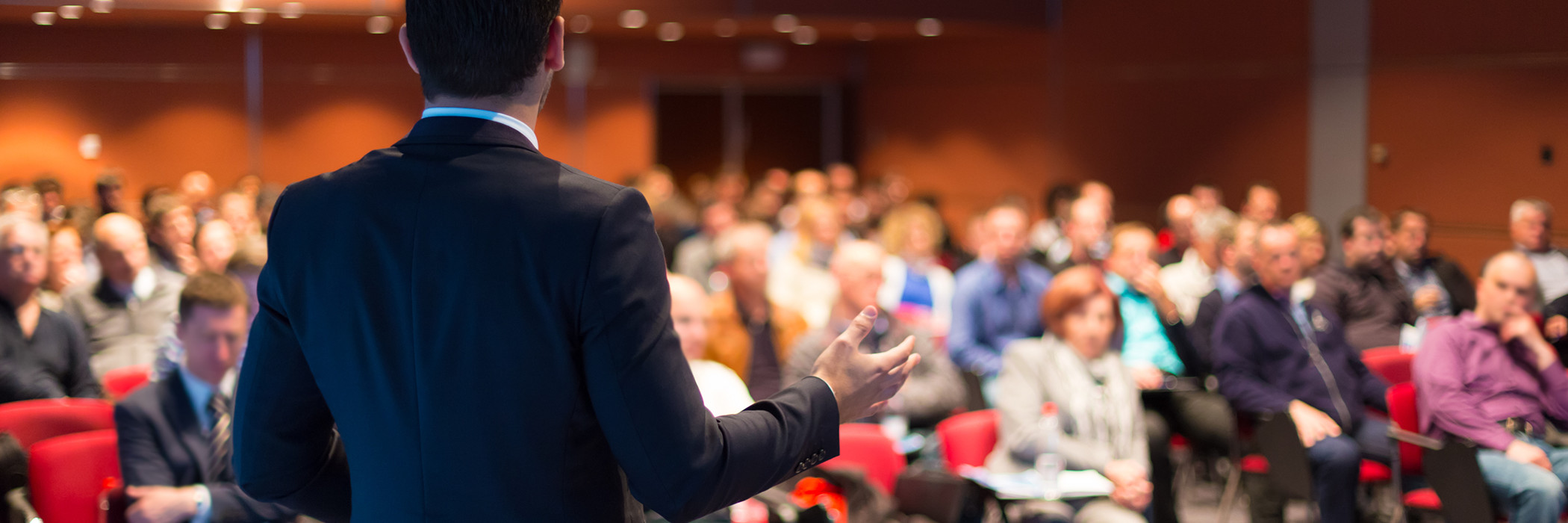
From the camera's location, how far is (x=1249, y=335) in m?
5.07

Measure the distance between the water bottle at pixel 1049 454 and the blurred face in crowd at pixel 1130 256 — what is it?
2079 mm

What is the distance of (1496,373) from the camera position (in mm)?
4414

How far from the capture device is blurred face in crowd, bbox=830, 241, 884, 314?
4805 millimetres

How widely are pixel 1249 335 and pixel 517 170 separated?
14.9ft

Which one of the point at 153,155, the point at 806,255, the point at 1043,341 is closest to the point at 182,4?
the point at 153,155

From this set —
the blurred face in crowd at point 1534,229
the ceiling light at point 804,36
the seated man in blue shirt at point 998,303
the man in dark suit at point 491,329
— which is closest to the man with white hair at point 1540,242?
the blurred face in crowd at point 1534,229

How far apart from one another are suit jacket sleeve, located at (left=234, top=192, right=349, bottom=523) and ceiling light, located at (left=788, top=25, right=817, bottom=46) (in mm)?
10746

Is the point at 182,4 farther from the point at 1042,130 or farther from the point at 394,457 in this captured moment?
the point at 394,457

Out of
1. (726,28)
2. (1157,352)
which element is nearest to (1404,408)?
(1157,352)

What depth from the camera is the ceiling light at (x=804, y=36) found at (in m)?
12.0

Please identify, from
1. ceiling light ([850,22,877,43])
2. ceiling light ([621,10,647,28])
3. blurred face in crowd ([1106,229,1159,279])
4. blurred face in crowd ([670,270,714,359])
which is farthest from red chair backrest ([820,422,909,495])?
ceiling light ([850,22,877,43])

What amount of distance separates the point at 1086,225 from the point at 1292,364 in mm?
1823

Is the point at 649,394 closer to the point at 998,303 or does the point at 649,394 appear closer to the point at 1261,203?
the point at 998,303

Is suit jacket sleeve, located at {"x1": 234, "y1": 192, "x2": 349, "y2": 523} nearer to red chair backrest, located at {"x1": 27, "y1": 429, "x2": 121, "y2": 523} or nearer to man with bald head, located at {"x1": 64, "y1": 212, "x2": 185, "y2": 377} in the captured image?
red chair backrest, located at {"x1": 27, "y1": 429, "x2": 121, "y2": 523}
